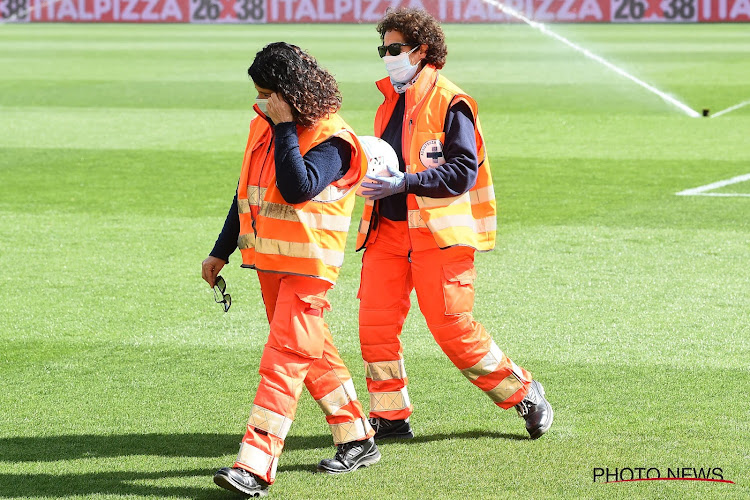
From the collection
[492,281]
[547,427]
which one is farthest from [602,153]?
[547,427]

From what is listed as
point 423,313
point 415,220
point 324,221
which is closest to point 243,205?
point 324,221

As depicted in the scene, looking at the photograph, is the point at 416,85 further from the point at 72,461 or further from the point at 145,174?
the point at 145,174

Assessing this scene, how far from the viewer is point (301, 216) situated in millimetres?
4586

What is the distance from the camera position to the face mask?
532 cm

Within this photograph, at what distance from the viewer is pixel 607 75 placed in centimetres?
2612

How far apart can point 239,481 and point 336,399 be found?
1.88 ft

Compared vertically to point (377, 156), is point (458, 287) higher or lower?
lower

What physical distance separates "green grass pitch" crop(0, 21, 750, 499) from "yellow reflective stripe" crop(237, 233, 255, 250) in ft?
2.97

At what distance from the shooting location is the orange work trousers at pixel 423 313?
16.9 feet

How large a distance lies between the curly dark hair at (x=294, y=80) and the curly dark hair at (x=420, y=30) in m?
0.88

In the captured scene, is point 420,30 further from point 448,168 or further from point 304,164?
point 304,164

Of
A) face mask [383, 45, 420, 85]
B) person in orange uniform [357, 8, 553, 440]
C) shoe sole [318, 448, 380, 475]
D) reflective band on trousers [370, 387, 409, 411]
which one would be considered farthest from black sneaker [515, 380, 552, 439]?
face mask [383, 45, 420, 85]

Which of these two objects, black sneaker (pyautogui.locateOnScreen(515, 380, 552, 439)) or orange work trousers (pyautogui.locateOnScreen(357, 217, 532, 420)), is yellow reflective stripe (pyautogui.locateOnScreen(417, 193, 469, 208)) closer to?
orange work trousers (pyautogui.locateOnScreen(357, 217, 532, 420))

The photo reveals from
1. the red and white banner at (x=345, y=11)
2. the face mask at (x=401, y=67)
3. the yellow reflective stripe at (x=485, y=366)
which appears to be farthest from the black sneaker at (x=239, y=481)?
the red and white banner at (x=345, y=11)
